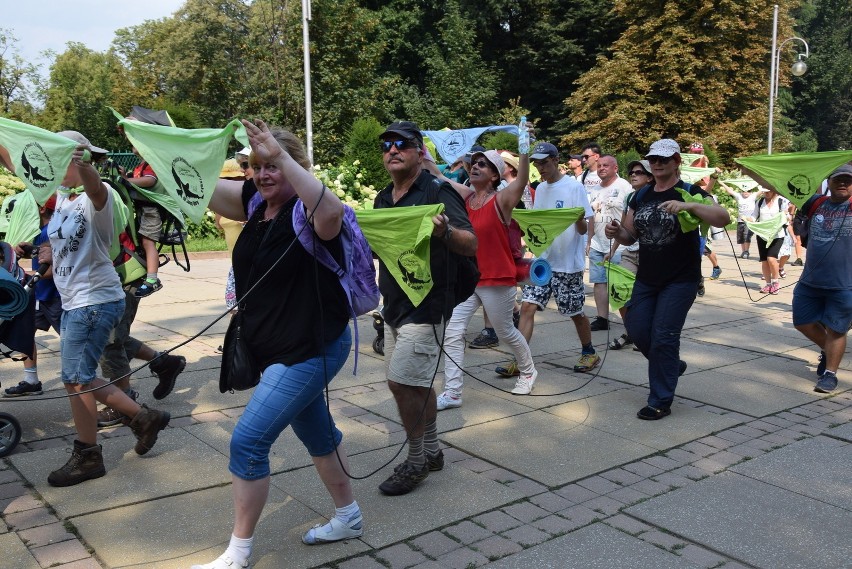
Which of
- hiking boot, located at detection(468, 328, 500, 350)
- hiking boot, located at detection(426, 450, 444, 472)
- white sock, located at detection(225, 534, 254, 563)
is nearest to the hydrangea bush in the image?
hiking boot, located at detection(468, 328, 500, 350)

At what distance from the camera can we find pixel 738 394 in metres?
6.45

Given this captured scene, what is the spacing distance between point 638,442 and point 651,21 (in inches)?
1377

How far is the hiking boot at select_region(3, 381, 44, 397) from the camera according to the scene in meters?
6.14

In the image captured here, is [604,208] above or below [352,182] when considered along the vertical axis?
below

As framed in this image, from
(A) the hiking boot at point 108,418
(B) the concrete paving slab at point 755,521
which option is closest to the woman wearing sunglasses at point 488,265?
(B) the concrete paving slab at point 755,521

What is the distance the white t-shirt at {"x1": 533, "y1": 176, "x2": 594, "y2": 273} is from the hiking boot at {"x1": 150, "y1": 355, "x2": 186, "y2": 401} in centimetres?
352

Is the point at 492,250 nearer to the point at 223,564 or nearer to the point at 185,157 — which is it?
the point at 185,157

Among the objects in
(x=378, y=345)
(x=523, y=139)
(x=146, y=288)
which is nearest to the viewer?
(x=523, y=139)

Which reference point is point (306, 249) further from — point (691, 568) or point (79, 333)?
point (691, 568)

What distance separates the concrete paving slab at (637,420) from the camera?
211 inches

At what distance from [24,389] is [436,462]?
141 inches

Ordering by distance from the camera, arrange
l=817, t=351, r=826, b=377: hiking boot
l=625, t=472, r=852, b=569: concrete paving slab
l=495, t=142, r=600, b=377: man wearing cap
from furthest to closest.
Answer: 1. l=495, t=142, r=600, b=377: man wearing cap
2. l=817, t=351, r=826, b=377: hiking boot
3. l=625, t=472, r=852, b=569: concrete paving slab

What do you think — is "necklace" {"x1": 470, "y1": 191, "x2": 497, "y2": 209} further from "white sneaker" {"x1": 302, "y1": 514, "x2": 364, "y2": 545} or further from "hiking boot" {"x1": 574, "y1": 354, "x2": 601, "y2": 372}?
"white sneaker" {"x1": 302, "y1": 514, "x2": 364, "y2": 545}

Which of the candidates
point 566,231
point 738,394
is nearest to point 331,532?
point 738,394
